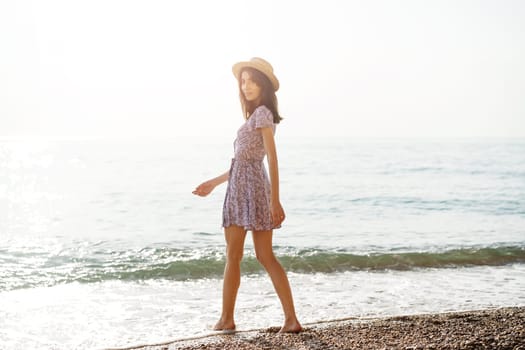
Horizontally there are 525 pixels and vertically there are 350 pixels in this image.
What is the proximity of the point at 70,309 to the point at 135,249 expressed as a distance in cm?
429

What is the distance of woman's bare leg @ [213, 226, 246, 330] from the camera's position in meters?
4.93

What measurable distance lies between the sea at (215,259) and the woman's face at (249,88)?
1.81 m

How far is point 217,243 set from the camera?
36.1 feet

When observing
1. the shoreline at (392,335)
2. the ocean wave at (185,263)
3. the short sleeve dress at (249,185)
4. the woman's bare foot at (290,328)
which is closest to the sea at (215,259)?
the ocean wave at (185,263)

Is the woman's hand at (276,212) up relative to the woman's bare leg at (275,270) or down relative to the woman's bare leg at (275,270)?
up

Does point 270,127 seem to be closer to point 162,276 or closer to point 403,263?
point 162,276

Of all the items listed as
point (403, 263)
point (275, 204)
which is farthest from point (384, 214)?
point (275, 204)

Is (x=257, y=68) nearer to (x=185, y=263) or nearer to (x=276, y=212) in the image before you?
(x=276, y=212)

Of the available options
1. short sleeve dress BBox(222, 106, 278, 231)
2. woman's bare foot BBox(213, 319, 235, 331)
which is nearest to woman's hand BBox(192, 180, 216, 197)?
short sleeve dress BBox(222, 106, 278, 231)

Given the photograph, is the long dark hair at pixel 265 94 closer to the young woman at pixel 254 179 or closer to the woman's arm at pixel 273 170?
the young woman at pixel 254 179

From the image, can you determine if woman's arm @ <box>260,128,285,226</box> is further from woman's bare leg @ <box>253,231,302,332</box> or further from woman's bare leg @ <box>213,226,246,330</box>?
woman's bare leg @ <box>213,226,246,330</box>

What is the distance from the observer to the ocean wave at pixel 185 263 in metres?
8.26

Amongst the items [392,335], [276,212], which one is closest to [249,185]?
[276,212]

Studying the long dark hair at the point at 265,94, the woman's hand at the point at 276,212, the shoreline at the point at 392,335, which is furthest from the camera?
the long dark hair at the point at 265,94
